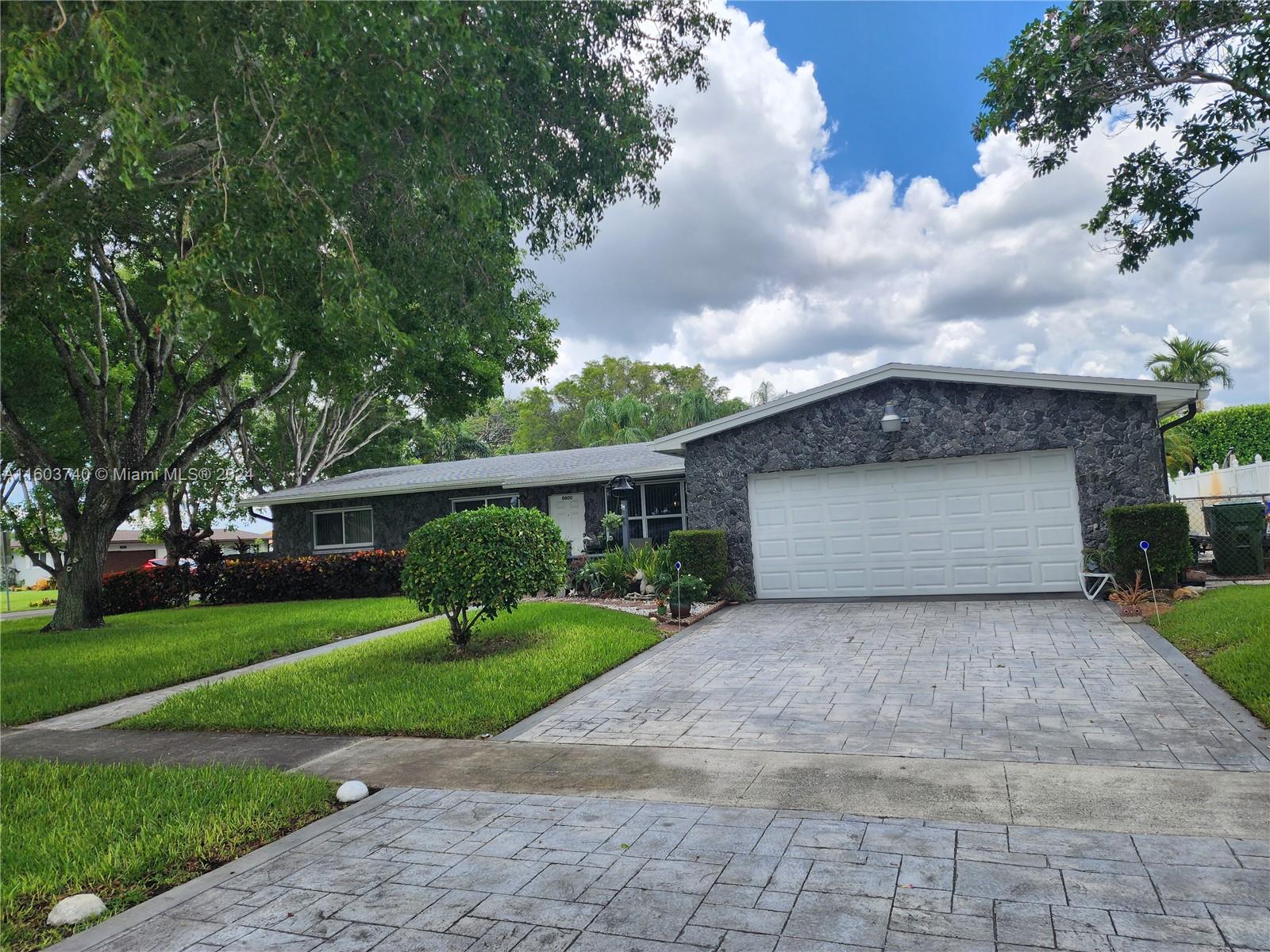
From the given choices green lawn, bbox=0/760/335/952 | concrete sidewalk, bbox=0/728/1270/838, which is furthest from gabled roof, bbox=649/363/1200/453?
green lawn, bbox=0/760/335/952

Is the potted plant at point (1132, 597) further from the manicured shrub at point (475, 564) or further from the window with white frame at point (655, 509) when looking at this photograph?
the window with white frame at point (655, 509)

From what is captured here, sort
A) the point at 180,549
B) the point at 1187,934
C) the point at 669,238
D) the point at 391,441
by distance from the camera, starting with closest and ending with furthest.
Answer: the point at 1187,934 → the point at 669,238 → the point at 180,549 → the point at 391,441

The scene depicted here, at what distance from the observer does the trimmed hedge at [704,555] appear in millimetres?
13117

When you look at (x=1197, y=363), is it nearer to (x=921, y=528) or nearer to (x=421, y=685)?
(x=921, y=528)

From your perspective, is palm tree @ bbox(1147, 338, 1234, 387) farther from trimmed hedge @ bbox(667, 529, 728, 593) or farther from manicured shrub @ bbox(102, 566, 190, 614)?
manicured shrub @ bbox(102, 566, 190, 614)

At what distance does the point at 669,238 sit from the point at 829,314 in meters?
9.26

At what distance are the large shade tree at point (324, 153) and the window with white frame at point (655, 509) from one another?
6.87 metres

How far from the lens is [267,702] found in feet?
24.3

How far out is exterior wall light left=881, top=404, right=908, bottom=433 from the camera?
1213 centimetres

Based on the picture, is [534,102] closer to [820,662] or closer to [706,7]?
[706,7]

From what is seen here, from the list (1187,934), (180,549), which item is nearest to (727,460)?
(1187,934)

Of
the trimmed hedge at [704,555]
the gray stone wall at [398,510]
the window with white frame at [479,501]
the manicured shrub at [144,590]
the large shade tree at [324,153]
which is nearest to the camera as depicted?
the large shade tree at [324,153]

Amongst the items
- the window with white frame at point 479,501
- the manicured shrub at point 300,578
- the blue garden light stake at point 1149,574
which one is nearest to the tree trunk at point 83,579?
the manicured shrub at point 300,578

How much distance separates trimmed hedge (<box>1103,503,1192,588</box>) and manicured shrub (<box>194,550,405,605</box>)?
14331 mm
